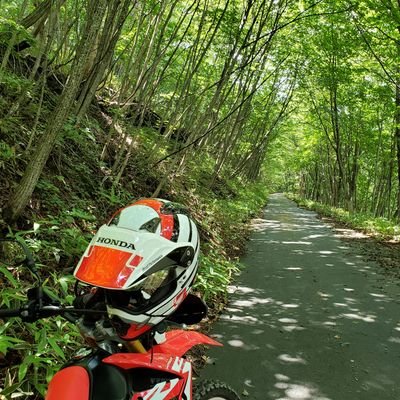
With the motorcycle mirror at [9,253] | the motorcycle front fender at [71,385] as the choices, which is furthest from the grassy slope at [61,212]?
the motorcycle front fender at [71,385]

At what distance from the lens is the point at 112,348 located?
2027 millimetres

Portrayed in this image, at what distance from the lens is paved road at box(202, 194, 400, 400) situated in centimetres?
419

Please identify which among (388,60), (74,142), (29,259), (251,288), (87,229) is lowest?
(251,288)

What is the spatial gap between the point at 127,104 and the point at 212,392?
809 centimetres

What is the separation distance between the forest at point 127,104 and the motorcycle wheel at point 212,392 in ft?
3.83

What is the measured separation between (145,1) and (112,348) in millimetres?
8363

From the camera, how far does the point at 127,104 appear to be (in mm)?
9719

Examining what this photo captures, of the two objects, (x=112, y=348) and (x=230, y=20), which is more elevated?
(x=230, y=20)

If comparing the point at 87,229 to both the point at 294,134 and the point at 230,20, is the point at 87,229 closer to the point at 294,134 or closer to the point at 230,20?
the point at 230,20

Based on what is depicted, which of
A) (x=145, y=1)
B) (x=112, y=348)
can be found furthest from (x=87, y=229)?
(x=145, y=1)

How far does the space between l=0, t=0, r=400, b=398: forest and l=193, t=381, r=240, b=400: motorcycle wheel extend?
1166 mm

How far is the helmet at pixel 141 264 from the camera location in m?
1.78

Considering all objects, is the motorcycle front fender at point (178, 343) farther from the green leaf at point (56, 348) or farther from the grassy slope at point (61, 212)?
the green leaf at point (56, 348)

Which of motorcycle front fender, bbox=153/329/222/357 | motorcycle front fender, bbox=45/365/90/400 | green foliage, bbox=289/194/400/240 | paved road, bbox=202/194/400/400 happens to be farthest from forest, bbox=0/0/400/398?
motorcycle front fender, bbox=45/365/90/400
